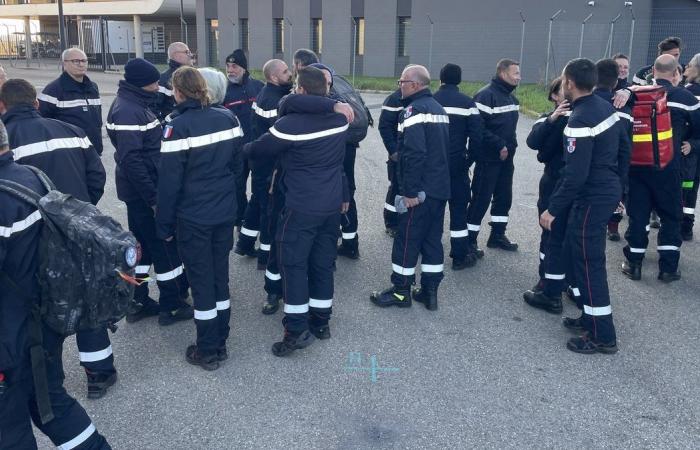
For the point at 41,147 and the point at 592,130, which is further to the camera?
the point at 592,130

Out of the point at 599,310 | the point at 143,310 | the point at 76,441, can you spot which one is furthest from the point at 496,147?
the point at 76,441

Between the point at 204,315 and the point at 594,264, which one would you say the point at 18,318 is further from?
the point at 594,264

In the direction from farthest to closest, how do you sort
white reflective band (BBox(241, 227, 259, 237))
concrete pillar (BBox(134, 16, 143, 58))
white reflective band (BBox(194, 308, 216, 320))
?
concrete pillar (BBox(134, 16, 143, 58))
white reflective band (BBox(241, 227, 259, 237))
white reflective band (BBox(194, 308, 216, 320))

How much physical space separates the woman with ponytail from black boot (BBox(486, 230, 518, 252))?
3580mm

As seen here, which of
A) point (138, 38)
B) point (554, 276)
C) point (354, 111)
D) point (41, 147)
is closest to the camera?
point (41, 147)

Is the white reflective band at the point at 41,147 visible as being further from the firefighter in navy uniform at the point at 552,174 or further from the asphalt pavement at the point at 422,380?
the firefighter in navy uniform at the point at 552,174

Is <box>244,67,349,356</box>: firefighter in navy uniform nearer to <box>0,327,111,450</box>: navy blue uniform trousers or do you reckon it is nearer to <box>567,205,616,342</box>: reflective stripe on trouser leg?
<box>0,327,111,450</box>: navy blue uniform trousers

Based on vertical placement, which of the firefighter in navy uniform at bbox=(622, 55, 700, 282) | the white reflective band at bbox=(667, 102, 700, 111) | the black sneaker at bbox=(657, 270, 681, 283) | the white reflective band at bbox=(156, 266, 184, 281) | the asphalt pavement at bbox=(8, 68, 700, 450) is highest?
the white reflective band at bbox=(667, 102, 700, 111)

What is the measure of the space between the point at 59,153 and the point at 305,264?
73.2 inches

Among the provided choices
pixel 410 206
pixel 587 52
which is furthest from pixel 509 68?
pixel 587 52

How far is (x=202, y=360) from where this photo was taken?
14.3ft

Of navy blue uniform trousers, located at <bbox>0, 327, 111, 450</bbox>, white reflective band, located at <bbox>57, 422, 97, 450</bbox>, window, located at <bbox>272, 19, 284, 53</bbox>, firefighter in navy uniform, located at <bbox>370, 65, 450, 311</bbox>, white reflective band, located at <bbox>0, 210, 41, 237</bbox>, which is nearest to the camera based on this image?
white reflective band, located at <bbox>0, 210, 41, 237</bbox>

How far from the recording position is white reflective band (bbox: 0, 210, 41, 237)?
2.53m

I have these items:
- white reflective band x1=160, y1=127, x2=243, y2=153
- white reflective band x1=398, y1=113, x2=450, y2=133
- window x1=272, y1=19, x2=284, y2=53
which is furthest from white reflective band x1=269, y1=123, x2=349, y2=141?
window x1=272, y1=19, x2=284, y2=53
